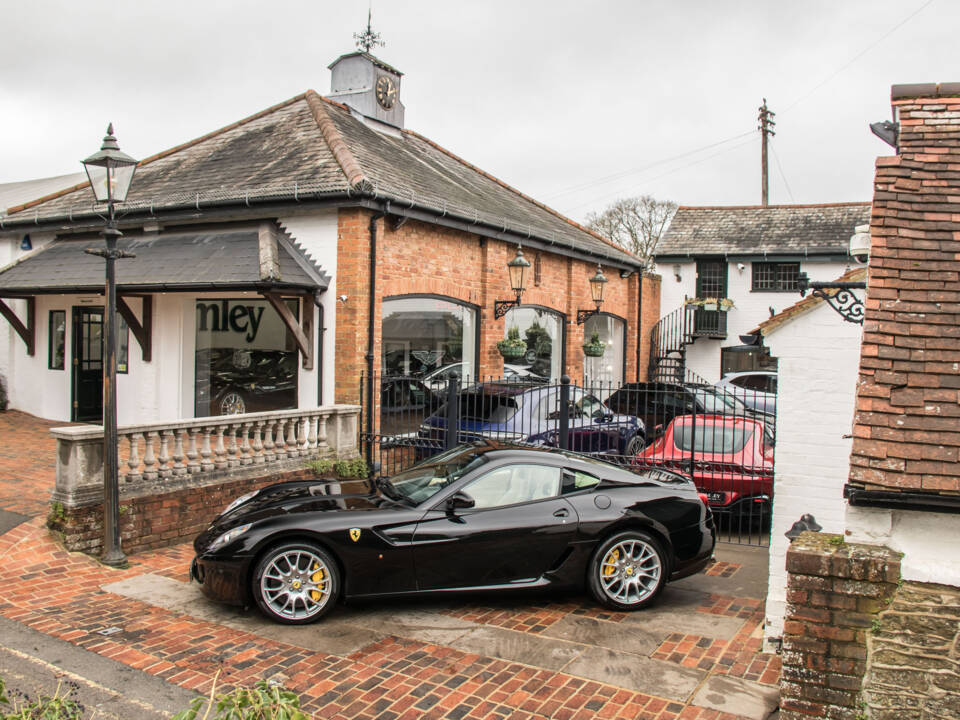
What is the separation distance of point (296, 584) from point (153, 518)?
2.84 m

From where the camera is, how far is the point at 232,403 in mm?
12906

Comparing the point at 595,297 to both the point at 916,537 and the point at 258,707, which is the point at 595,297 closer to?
the point at 916,537

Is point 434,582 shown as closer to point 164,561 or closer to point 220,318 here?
point 164,561

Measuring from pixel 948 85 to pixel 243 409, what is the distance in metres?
10.8

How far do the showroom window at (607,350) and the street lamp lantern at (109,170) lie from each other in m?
12.8

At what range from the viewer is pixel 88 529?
7.40 meters

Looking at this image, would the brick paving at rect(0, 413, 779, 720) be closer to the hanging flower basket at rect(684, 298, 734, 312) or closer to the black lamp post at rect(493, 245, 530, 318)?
the black lamp post at rect(493, 245, 530, 318)

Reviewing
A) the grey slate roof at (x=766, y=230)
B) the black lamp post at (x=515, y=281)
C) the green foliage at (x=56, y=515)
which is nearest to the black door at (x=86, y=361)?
the black lamp post at (x=515, y=281)

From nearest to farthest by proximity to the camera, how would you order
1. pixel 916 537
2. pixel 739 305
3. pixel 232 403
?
pixel 916 537 < pixel 232 403 < pixel 739 305

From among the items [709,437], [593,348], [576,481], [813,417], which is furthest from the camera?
[593,348]

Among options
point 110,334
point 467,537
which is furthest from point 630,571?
point 110,334

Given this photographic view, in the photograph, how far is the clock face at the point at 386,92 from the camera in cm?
1636

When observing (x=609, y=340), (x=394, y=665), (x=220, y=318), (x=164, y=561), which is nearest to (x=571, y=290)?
(x=609, y=340)

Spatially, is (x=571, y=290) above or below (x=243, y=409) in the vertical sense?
above
